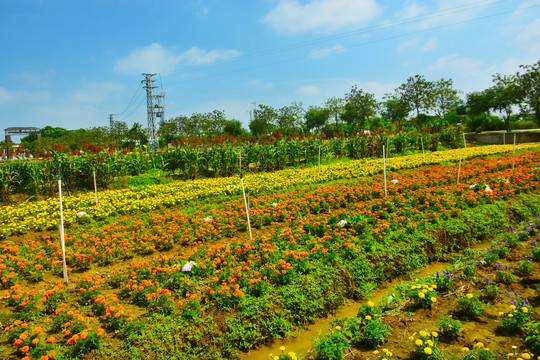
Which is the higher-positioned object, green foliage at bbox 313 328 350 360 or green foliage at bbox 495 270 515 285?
green foliage at bbox 495 270 515 285

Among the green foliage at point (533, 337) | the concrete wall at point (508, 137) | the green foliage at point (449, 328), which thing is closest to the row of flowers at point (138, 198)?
the green foliage at point (449, 328)

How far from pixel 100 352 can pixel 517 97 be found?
40763 mm

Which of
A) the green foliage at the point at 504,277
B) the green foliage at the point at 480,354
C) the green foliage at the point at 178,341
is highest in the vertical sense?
the green foliage at the point at 504,277

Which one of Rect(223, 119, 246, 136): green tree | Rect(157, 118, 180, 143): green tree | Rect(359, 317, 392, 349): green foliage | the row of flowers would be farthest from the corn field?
Rect(223, 119, 246, 136): green tree

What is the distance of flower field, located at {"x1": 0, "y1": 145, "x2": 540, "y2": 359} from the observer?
3922 millimetres

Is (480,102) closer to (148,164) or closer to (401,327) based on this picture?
(148,164)

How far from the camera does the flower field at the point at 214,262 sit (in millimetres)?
3922

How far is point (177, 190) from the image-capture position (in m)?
11.7

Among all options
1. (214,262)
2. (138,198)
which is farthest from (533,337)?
(138,198)

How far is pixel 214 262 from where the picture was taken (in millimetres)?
5195

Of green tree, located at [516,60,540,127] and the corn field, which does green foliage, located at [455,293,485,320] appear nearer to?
the corn field

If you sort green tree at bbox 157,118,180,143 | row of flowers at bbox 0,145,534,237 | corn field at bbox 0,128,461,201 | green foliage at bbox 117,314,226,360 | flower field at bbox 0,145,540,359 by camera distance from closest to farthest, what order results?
green foliage at bbox 117,314,226,360 → flower field at bbox 0,145,540,359 → row of flowers at bbox 0,145,534,237 → corn field at bbox 0,128,461,201 → green tree at bbox 157,118,180,143

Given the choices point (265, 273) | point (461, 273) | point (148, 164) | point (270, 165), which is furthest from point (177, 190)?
point (461, 273)

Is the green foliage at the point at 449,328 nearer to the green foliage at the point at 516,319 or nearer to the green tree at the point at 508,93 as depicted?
the green foliage at the point at 516,319
